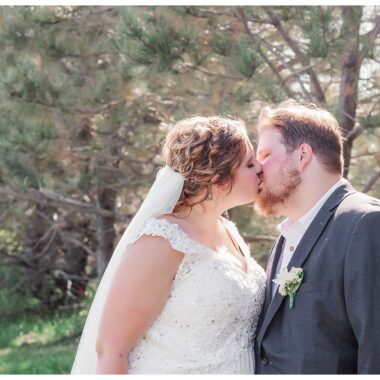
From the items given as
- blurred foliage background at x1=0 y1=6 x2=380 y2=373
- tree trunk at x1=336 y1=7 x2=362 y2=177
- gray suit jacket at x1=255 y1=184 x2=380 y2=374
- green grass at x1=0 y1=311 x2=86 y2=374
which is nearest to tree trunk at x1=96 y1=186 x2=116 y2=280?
blurred foliage background at x1=0 y1=6 x2=380 y2=373

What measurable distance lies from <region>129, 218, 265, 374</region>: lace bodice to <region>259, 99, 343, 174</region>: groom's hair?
0.56 metres

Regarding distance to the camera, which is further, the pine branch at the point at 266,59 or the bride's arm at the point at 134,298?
the pine branch at the point at 266,59

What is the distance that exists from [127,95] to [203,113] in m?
1.55

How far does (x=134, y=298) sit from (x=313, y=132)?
0.96 meters

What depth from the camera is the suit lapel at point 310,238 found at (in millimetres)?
2922

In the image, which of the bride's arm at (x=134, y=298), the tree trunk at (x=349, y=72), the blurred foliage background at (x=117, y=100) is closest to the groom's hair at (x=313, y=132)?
the bride's arm at (x=134, y=298)

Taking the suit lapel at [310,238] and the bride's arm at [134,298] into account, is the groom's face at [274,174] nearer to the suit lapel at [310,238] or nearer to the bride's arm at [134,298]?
the suit lapel at [310,238]

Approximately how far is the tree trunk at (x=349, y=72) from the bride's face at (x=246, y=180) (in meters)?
1.82

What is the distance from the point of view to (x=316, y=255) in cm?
287

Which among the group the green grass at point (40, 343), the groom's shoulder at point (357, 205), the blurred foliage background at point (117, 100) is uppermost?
the groom's shoulder at point (357, 205)

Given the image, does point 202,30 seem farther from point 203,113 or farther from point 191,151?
point 191,151

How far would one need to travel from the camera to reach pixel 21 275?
1136cm

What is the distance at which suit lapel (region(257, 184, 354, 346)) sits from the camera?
2922 millimetres

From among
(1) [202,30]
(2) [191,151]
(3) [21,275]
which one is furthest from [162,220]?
(3) [21,275]
